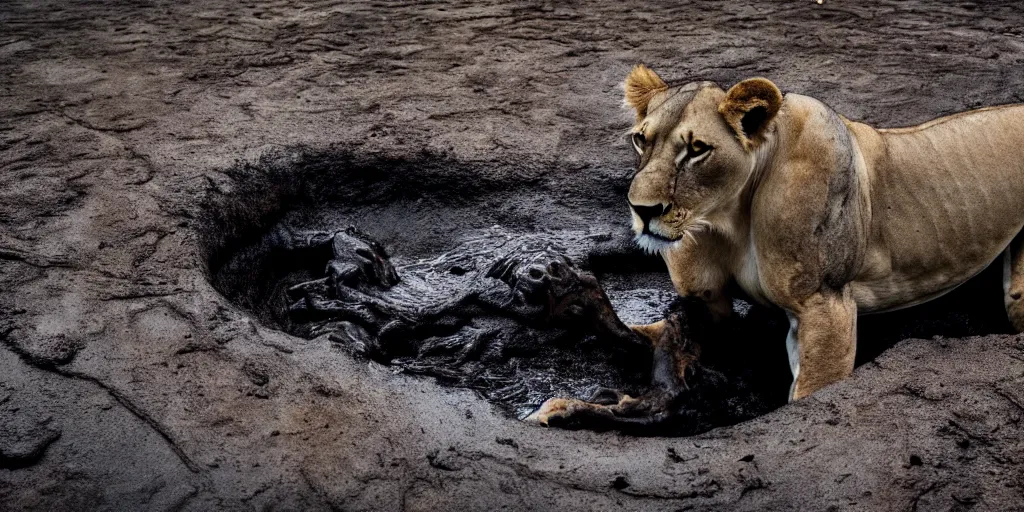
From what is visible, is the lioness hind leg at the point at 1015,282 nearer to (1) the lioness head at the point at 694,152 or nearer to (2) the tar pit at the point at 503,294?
(2) the tar pit at the point at 503,294

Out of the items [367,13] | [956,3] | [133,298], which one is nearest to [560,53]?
[367,13]

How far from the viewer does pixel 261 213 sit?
4699 millimetres

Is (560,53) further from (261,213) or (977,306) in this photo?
(977,306)

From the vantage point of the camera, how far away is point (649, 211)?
3.12 m

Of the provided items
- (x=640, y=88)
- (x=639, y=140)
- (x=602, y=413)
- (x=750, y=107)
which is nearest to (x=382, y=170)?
(x=640, y=88)

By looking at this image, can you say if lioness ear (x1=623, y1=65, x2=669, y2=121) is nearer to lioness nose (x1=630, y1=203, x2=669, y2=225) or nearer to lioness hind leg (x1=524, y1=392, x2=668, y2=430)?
lioness nose (x1=630, y1=203, x2=669, y2=225)

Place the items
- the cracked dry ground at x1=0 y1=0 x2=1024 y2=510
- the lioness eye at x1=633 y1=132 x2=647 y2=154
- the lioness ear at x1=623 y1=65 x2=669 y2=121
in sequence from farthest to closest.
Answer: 1. the lioness ear at x1=623 y1=65 x2=669 y2=121
2. the lioness eye at x1=633 y1=132 x2=647 y2=154
3. the cracked dry ground at x1=0 y1=0 x2=1024 y2=510

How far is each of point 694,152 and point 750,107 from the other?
0.22 metres

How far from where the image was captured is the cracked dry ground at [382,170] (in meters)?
2.73

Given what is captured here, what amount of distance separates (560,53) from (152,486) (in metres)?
4.39

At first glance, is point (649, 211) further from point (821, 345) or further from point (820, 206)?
point (821, 345)

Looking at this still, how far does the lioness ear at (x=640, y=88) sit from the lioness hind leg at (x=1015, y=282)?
1.57 m

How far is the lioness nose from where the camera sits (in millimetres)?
3109

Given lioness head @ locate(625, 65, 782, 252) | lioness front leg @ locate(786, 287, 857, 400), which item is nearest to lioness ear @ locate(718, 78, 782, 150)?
lioness head @ locate(625, 65, 782, 252)
